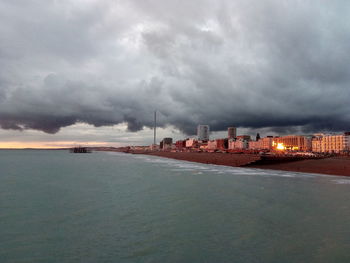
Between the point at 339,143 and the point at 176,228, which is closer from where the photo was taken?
the point at 176,228

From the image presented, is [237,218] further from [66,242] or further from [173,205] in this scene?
[66,242]

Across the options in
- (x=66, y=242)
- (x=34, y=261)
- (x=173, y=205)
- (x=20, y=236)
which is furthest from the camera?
(x=173, y=205)

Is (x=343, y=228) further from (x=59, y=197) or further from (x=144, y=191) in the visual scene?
(x=59, y=197)

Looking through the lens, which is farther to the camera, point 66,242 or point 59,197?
point 59,197

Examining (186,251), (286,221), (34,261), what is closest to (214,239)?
(186,251)

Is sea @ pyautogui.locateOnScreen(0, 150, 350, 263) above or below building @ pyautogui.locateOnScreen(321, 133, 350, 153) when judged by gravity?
below

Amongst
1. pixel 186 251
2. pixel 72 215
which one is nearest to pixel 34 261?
pixel 186 251

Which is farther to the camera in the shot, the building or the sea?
the building

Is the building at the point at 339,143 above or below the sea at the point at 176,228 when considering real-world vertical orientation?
above

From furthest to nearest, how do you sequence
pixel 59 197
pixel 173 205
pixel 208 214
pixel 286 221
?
1. pixel 59 197
2. pixel 173 205
3. pixel 208 214
4. pixel 286 221

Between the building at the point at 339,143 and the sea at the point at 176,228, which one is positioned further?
the building at the point at 339,143

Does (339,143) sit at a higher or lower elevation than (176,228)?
higher
